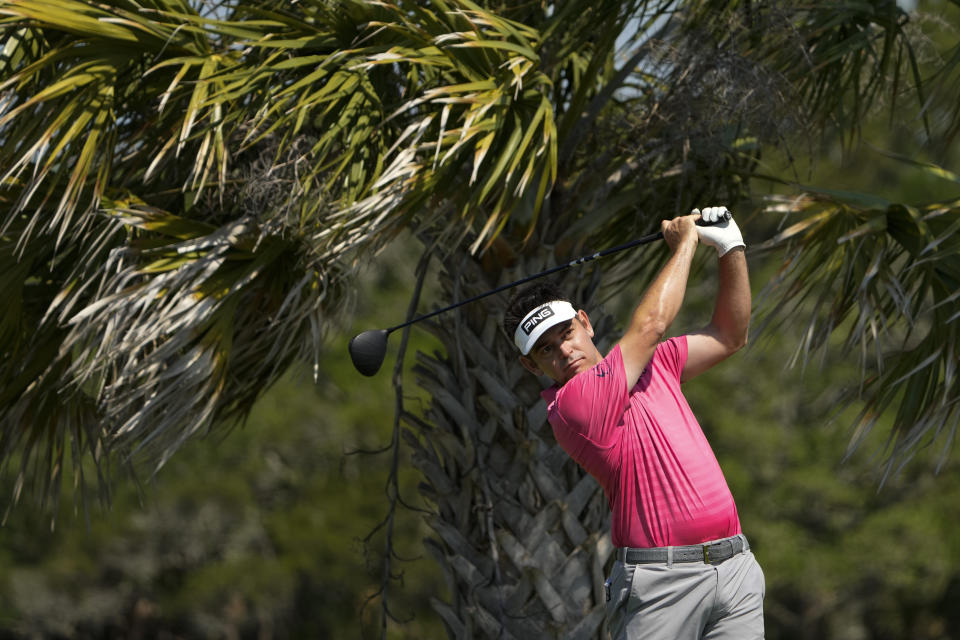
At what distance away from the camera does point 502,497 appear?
4.57 metres

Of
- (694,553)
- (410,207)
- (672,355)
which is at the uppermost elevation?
(410,207)

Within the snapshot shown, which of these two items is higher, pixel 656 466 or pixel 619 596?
pixel 656 466

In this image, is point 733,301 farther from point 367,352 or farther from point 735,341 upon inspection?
point 367,352

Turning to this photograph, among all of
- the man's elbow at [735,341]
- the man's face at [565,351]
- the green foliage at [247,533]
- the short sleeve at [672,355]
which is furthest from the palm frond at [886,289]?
the green foliage at [247,533]

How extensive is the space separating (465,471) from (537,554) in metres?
0.47

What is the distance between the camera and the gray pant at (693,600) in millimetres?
2943

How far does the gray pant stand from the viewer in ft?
9.66

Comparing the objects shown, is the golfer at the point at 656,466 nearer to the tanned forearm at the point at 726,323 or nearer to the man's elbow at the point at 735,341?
the tanned forearm at the point at 726,323

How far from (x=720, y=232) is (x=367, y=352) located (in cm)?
124

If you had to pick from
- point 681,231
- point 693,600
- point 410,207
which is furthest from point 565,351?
point 410,207

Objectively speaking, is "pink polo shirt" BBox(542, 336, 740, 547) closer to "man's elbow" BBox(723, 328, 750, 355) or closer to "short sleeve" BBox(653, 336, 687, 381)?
"short sleeve" BBox(653, 336, 687, 381)

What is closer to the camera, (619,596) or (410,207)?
(619,596)

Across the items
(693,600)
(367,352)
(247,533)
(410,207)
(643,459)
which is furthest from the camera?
(247,533)

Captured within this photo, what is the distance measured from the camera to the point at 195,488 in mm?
15789
